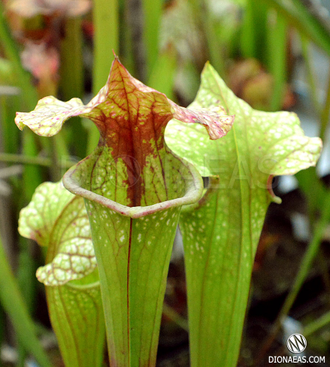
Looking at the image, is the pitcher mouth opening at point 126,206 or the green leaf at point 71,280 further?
the green leaf at point 71,280

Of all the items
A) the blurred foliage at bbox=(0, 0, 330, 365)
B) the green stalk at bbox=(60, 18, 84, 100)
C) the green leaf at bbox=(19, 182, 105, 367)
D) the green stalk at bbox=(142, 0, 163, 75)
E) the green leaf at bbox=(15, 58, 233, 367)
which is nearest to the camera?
the green leaf at bbox=(15, 58, 233, 367)

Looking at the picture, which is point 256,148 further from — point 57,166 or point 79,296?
point 57,166

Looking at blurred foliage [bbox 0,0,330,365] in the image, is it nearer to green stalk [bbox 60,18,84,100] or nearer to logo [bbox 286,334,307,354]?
green stalk [bbox 60,18,84,100]

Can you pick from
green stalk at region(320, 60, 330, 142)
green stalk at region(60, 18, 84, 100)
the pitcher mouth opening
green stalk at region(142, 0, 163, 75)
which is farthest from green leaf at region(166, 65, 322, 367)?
green stalk at region(60, 18, 84, 100)

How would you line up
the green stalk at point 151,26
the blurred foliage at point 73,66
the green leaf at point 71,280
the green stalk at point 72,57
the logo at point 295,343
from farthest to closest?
the green stalk at point 72,57 → the green stalk at point 151,26 → the blurred foliage at point 73,66 → the logo at point 295,343 → the green leaf at point 71,280

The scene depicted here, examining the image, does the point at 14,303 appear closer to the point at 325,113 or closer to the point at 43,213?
the point at 43,213

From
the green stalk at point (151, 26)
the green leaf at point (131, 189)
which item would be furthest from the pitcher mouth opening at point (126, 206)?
the green stalk at point (151, 26)

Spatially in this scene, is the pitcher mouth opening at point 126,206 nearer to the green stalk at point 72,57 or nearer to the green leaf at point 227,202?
the green leaf at point 227,202
